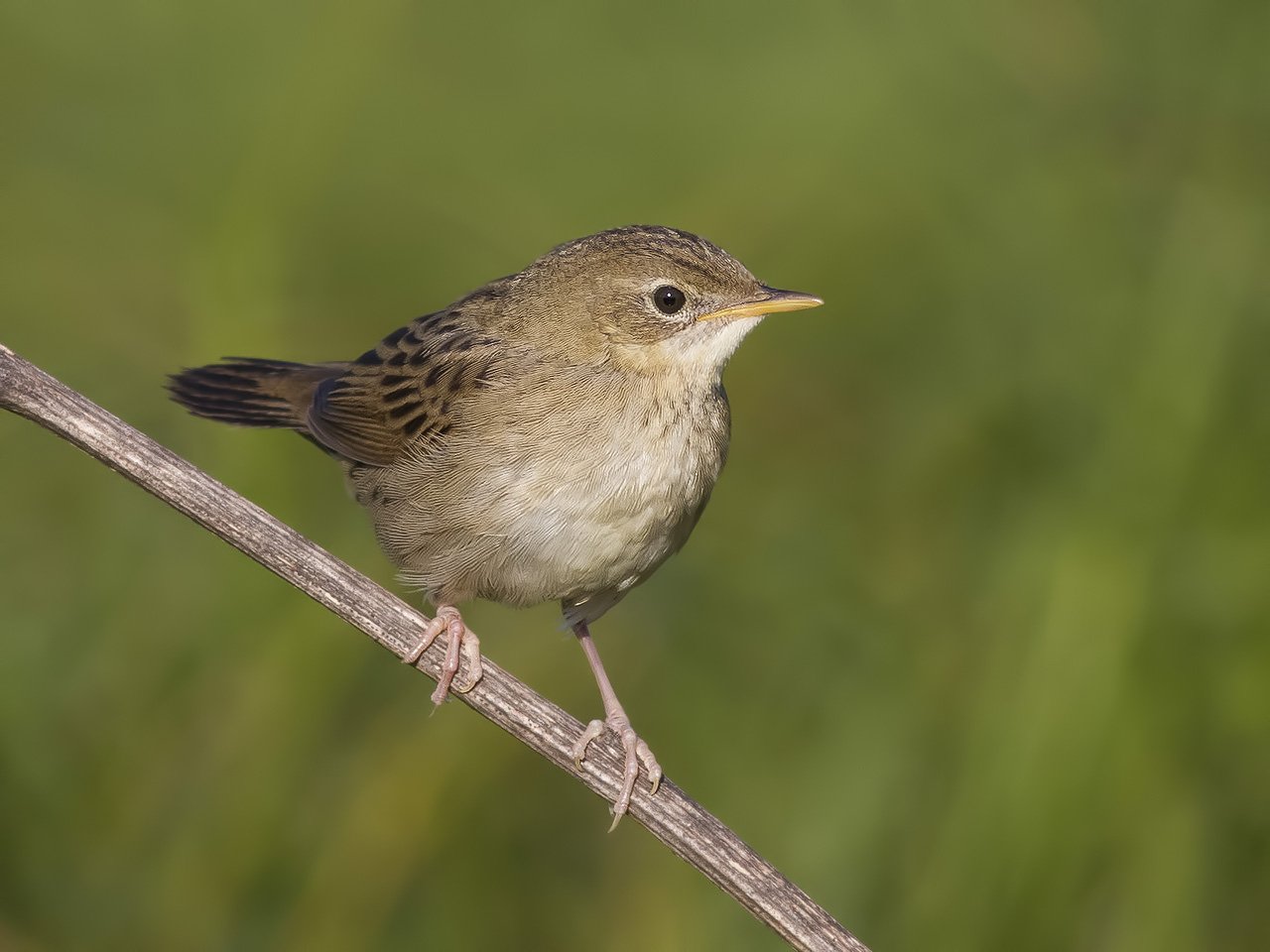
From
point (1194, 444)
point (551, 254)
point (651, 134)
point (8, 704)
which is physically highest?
point (651, 134)

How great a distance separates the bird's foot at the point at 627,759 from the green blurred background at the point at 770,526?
1122 mm

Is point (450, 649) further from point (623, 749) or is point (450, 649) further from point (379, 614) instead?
point (623, 749)

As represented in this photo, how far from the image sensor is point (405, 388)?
421 cm

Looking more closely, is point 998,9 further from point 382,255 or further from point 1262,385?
point 382,255

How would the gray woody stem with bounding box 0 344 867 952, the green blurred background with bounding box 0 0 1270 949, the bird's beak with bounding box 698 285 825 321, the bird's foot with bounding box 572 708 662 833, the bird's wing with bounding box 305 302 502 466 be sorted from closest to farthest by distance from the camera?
the gray woody stem with bounding box 0 344 867 952, the bird's foot with bounding box 572 708 662 833, the bird's beak with bounding box 698 285 825 321, the bird's wing with bounding box 305 302 502 466, the green blurred background with bounding box 0 0 1270 949

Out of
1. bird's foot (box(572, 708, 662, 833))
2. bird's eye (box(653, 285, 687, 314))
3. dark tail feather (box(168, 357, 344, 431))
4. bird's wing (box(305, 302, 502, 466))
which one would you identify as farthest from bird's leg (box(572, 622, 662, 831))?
dark tail feather (box(168, 357, 344, 431))

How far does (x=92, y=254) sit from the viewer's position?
653 cm

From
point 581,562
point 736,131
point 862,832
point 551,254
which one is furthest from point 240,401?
point 736,131

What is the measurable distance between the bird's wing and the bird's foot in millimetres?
921

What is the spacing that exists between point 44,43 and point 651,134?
2910 mm

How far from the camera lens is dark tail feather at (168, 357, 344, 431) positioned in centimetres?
455

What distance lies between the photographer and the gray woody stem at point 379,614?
3.07 m

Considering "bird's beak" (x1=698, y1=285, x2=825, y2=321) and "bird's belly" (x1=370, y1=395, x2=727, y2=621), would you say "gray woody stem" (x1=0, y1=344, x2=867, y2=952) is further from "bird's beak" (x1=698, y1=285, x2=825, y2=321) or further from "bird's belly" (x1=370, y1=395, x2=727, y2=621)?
"bird's beak" (x1=698, y1=285, x2=825, y2=321)

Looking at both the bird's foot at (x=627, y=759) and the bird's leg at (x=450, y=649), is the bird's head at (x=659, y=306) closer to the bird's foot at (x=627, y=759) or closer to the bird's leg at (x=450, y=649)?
the bird's leg at (x=450, y=649)
